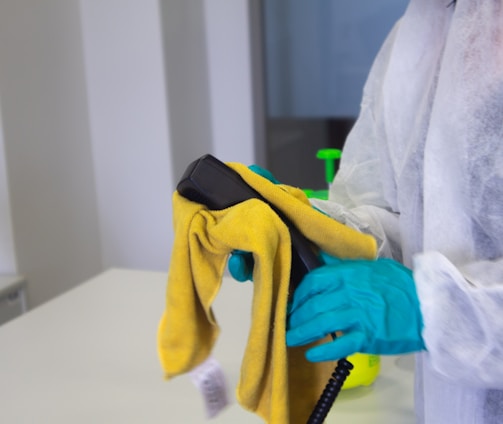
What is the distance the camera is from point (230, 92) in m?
2.23

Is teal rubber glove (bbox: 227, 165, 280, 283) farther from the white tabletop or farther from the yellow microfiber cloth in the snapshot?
the white tabletop

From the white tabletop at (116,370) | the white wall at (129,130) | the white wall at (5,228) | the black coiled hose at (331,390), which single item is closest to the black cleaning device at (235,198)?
the black coiled hose at (331,390)

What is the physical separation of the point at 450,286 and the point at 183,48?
1767 mm

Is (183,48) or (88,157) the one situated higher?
(183,48)

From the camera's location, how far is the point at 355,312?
0.53 meters

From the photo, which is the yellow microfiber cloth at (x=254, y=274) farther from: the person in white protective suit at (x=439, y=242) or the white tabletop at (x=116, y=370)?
the white tabletop at (x=116, y=370)

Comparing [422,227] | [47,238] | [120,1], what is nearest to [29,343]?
[422,227]

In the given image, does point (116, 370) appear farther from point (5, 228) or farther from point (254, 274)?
point (5, 228)

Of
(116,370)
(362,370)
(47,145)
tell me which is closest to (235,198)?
(362,370)

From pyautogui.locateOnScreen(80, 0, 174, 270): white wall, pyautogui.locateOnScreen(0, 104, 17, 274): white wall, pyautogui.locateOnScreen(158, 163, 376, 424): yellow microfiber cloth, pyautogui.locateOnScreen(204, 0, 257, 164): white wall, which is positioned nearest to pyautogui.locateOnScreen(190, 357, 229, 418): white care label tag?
pyautogui.locateOnScreen(158, 163, 376, 424): yellow microfiber cloth

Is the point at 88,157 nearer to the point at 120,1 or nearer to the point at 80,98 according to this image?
the point at 80,98

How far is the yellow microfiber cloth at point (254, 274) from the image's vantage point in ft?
1.74

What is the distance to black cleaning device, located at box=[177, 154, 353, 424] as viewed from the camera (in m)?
0.56

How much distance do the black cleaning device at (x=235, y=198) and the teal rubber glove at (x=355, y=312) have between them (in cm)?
2
